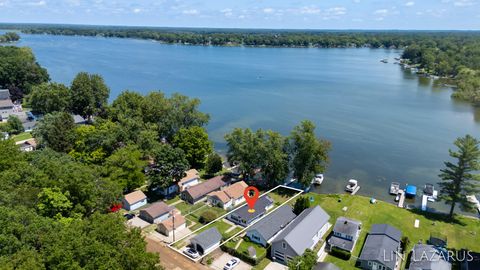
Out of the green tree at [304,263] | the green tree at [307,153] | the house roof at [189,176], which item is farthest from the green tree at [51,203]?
the green tree at [307,153]

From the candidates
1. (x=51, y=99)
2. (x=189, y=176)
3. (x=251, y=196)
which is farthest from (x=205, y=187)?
(x=51, y=99)

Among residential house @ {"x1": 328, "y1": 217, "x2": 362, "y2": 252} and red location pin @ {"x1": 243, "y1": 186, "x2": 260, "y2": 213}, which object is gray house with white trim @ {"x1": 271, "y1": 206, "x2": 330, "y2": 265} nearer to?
residential house @ {"x1": 328, "y1": 217, "x2": 362, "y2": 252}

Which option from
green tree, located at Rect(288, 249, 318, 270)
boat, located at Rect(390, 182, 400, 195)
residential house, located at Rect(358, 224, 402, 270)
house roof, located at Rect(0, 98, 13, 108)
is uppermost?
house roof, located at Rect(0, 98, 13, 108)

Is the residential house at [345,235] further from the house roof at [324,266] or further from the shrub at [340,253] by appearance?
the house roof at [324,266]

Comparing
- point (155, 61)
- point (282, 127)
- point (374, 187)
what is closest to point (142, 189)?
point (374, 187)

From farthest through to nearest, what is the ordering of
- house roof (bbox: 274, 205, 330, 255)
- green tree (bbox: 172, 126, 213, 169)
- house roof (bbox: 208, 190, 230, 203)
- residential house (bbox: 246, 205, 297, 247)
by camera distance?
green tree (bbox: 172, 126, 213, 169) → house roof (bbox: 208, 190, 230, 203) → residential house (bbox: 246, 205, 297, 247) → house roof (bbox: 274, 205, 330, 255)

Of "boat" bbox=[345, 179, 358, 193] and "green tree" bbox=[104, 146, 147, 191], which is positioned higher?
"green tree" bbox=[104, 146, 147, 191]

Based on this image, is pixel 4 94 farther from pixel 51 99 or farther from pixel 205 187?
pixel 205 187

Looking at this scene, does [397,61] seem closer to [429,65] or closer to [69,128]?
[429,65]

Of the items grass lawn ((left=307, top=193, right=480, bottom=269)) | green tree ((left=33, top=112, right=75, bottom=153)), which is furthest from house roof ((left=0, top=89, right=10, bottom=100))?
grass lawn ((left=307, top=193, right=480, bottom=269))
